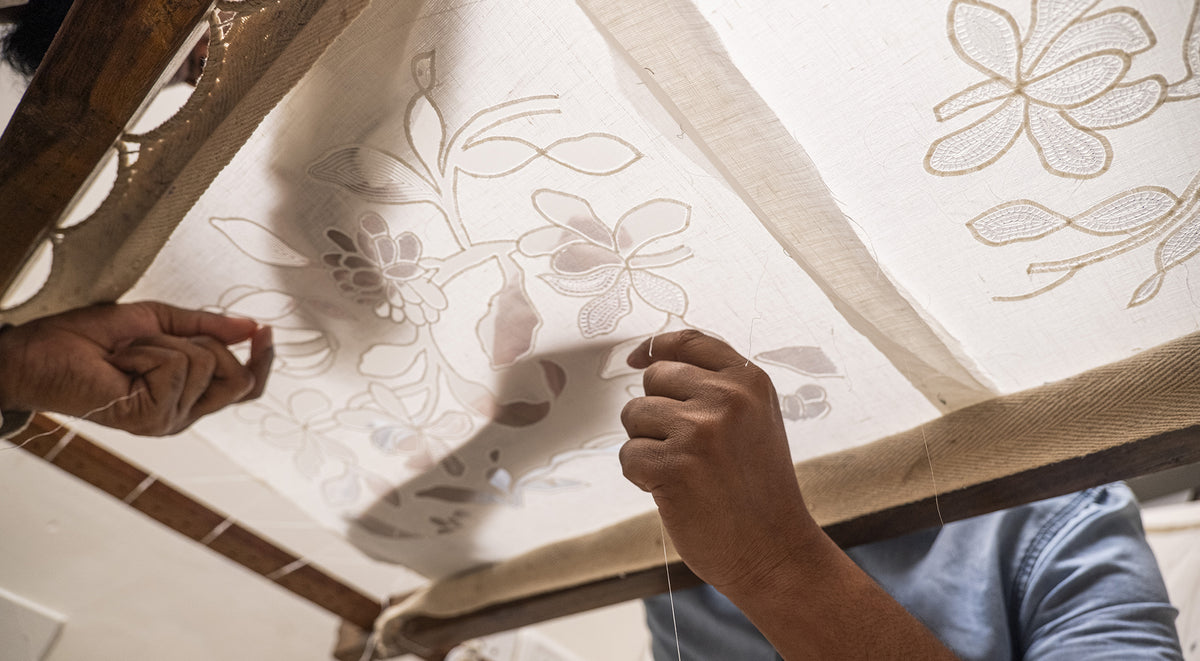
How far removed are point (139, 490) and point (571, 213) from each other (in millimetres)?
1021

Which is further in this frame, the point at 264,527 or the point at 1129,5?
the point at 264,527

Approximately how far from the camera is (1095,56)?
0.53 meters

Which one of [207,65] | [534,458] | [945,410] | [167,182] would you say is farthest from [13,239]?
[945,410]

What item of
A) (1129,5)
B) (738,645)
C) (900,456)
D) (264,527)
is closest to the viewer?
(1129,5)

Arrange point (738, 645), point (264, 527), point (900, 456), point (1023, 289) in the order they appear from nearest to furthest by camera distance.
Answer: point (1023, 289) → point (900, 456) → point (738, 645) → point (264, 527)

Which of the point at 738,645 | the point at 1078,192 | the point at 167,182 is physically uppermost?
the point at 167,182

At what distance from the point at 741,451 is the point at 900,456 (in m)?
0.22

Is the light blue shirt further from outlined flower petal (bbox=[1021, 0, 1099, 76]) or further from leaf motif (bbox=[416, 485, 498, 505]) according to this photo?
outlined flower petal (bbox=[1021, 0, 1099, 76])

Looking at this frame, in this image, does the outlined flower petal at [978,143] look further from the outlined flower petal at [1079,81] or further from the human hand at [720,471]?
the human hand at [720,471]

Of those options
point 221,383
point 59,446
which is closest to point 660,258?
point 221,383

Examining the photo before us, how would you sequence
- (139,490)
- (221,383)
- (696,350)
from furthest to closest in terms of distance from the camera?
(139,490) < (221,383) < (696,350)

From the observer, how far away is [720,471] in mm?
650

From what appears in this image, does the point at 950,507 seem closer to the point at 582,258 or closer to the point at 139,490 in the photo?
the point at 582,258

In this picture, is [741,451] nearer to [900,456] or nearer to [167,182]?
[900,456]
